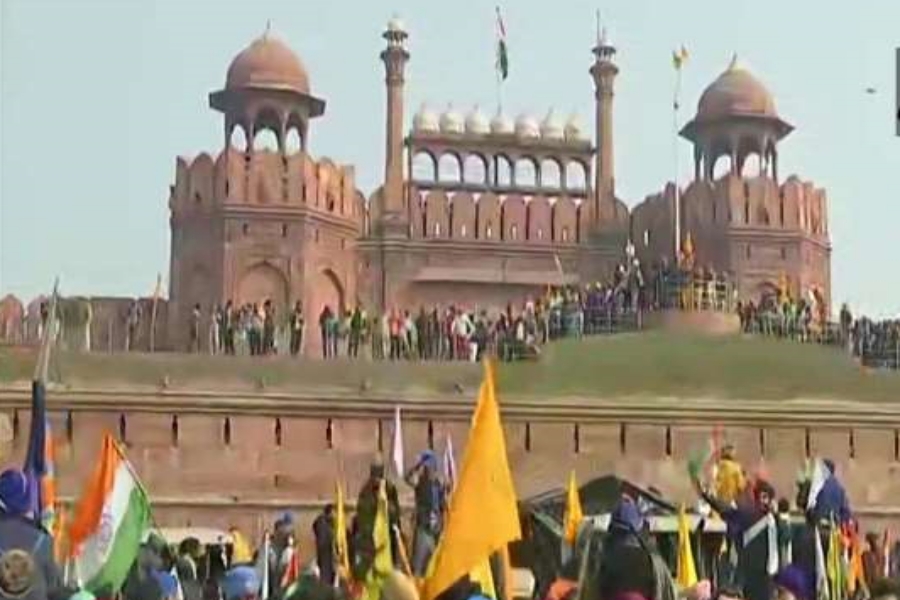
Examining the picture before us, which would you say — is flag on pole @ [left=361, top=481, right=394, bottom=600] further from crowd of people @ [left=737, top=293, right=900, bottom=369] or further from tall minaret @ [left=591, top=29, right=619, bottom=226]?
tall minaret @ [left=591, top=29, right=619, bottom=226]

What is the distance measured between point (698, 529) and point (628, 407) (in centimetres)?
854

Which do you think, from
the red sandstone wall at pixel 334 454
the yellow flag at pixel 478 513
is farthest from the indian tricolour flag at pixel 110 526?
the red sandstone wall at pixel 334 454

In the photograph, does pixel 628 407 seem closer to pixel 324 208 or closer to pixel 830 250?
pixel 324 208

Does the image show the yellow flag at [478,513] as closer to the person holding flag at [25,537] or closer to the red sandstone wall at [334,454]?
the person holding flag at [25,537]

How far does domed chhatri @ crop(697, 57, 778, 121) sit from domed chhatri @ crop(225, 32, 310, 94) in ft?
23.6

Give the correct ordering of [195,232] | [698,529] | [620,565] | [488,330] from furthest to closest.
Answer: [195,232]
[488,330]
[698,529]
[620,565]

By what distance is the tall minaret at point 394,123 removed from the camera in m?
33.8

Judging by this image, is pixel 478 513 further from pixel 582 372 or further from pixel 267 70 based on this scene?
pixel 267 70

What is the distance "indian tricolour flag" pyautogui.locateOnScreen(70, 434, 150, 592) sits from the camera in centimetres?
855

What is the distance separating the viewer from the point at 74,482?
69.2ft

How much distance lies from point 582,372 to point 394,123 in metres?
12.4

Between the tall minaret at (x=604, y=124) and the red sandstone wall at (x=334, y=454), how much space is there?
12720 millimetres

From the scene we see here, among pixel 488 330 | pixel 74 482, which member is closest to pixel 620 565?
pixel 74 482

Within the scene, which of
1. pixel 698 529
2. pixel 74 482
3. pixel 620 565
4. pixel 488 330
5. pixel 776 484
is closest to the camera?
pixel 620 565
